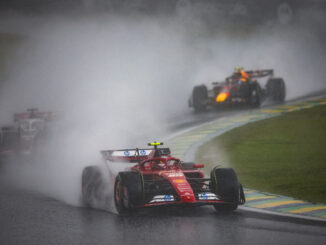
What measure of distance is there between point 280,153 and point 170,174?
731 cm

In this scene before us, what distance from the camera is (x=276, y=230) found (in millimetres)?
7754

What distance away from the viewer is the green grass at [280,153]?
11.8 m

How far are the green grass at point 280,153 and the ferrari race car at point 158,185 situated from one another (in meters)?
1.98

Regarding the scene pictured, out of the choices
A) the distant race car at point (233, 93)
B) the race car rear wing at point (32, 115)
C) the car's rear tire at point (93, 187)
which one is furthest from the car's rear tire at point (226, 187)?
the distant race car at point (233, 93)

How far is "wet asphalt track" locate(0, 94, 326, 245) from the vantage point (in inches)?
289

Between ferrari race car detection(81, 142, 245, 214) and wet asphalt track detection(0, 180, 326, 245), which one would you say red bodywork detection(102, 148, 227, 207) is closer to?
ferrari race car detection(81, 142, 245, 214)

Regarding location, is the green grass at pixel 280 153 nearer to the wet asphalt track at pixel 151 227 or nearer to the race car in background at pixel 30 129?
the wet asphalt track at pixel 151 227

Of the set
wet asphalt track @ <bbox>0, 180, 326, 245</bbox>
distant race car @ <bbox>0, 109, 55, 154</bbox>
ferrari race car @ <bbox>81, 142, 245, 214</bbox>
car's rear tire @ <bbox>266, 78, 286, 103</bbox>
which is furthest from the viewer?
car's rear tire @ <bbox>266, 78, 286, 103</bbox>

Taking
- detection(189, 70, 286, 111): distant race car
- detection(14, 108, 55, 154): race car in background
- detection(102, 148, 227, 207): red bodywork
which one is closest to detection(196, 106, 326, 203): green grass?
detection(102, 148, 227, 207): red bodywork

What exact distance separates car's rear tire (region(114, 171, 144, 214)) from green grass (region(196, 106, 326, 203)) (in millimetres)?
3515

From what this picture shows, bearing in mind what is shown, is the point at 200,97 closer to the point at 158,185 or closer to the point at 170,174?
the point at 158,185

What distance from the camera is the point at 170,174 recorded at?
31.3 feet

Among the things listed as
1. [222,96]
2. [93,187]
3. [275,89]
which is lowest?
[93,187]

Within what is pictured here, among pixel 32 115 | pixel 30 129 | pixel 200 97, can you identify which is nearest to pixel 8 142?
pixel 30 129
